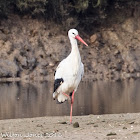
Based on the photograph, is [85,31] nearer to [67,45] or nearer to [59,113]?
[67,45]

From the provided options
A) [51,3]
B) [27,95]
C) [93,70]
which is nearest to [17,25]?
[51,3]

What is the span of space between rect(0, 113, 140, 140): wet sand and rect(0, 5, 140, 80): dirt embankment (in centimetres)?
1843

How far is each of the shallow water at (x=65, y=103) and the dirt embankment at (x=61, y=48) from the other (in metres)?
9.97

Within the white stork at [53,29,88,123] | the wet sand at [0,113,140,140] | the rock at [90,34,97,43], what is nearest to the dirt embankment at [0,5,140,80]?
the rock at [90,34,97,43]

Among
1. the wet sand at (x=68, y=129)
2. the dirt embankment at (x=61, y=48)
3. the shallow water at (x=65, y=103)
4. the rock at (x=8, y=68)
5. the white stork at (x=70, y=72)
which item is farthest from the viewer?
the dirt embankment at (x=61, y=48)

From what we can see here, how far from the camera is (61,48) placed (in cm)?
3366

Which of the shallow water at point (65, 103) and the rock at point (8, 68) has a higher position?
the rock at point (8, 68)

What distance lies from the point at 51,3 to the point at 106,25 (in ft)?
14.1

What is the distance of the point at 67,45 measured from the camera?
34156 millimetres

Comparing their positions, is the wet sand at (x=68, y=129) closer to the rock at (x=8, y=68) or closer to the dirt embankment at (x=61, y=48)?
the rock at (x=8, y=68)

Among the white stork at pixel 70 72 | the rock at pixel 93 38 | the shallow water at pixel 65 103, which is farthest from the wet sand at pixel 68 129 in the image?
the rock at pixel 93 38

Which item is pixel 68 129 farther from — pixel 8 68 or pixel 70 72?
pixel 8 68

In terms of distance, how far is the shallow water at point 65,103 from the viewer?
14.6 m

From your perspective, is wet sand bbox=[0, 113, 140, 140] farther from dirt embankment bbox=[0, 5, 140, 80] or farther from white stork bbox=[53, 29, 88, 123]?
dirt embankment bbox=[0, 5, 140, 80]
